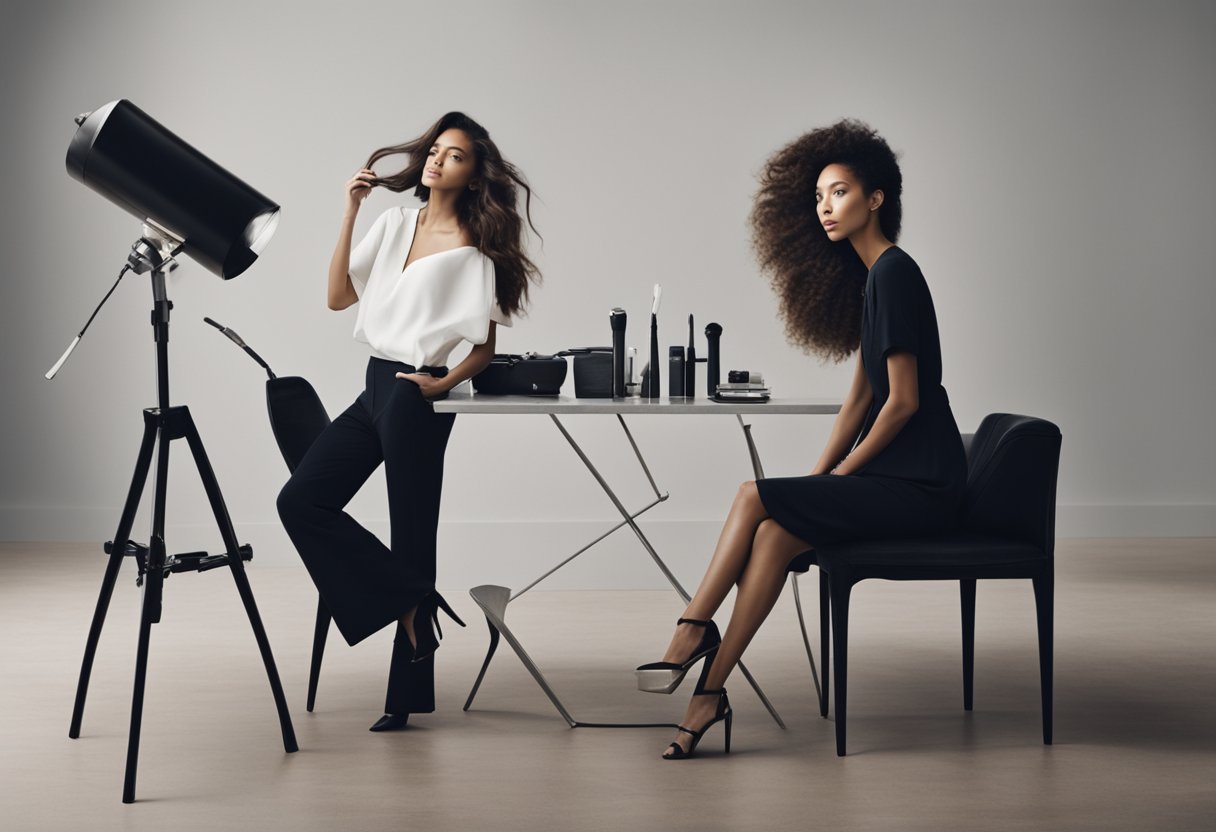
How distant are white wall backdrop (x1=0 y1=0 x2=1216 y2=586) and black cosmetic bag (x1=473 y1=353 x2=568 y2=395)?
2.73 meters

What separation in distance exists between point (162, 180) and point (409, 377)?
749 millimetres

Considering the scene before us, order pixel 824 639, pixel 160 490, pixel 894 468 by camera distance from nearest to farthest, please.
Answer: pixel 160 490 < pixel 894 468 < pixel 824 639

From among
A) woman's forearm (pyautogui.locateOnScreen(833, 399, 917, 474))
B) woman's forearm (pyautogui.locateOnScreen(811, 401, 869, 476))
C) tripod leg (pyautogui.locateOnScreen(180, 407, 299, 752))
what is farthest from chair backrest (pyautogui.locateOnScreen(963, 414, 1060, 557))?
tripod leg (pyautogui.locateOnScreen(180, 407, 299, 752))

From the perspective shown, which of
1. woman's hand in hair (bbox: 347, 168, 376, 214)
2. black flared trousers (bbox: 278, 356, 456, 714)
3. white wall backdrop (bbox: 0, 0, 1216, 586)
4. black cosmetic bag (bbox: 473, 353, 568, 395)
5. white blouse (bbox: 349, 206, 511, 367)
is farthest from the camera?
white wall backdrop (bbox: 0, 0, 1216, 586)

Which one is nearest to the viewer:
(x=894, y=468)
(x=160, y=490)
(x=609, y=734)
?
(x=160, y=490)

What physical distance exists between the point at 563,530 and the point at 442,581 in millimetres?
697

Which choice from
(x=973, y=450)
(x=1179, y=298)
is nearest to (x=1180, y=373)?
(x=1179, y=298)

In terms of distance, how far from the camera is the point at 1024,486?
297 centimetres

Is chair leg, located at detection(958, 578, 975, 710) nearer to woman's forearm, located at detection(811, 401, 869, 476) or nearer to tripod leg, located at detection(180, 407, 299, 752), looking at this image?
woman's forearm, located at detection(811, 401, 869, 476)

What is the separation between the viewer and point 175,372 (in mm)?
6324

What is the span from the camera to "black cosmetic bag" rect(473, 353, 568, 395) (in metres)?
3.46

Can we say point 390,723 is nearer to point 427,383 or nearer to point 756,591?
point 427,383

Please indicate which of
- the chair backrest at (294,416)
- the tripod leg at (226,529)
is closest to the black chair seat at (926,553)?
the tripod leg at (226,529)

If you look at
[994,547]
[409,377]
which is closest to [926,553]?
[994,547]
